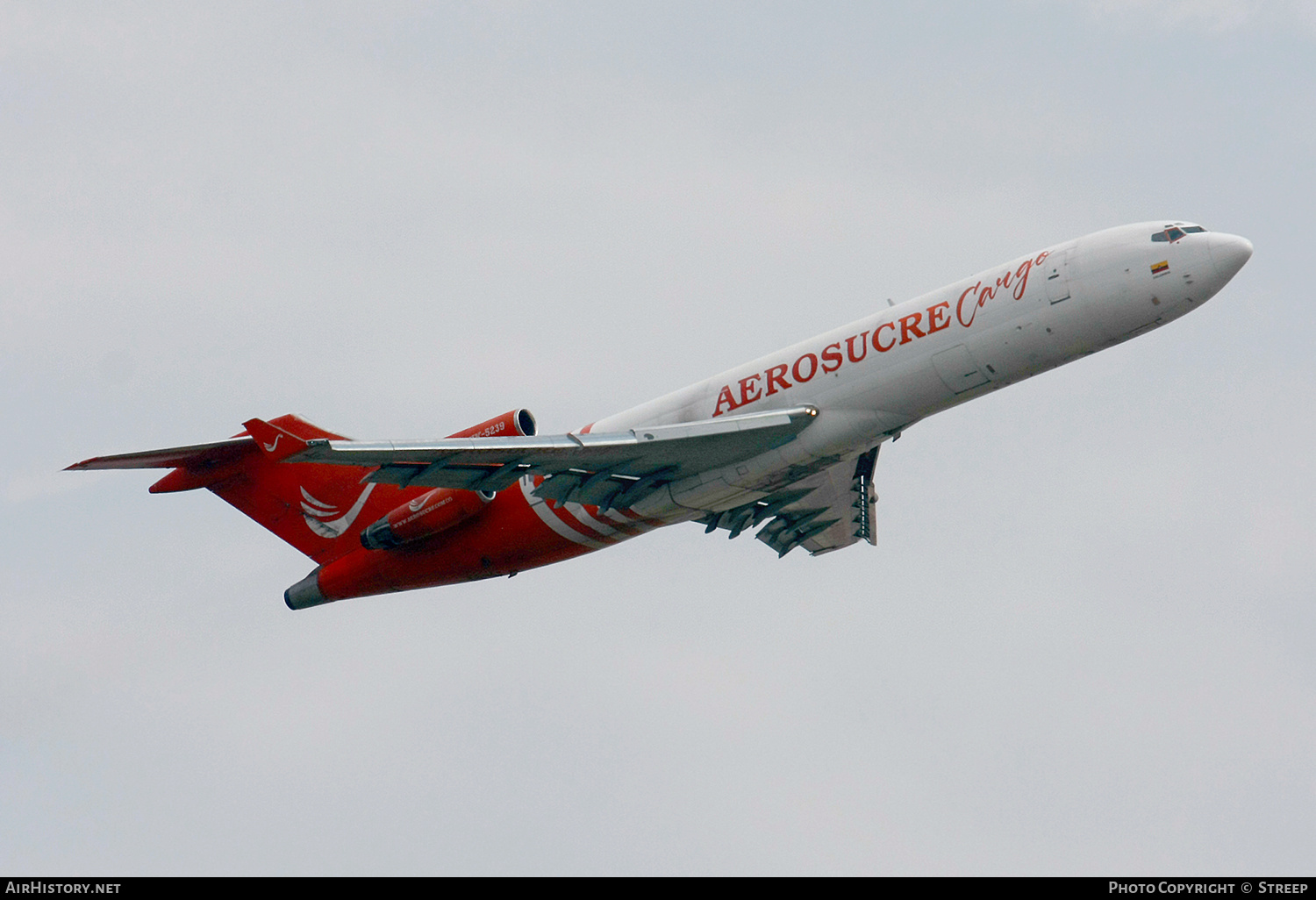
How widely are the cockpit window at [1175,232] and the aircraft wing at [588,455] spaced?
23.8ft

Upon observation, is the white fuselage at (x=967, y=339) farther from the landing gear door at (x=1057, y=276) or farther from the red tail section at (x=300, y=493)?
the red tail section at (x=300, y=493)

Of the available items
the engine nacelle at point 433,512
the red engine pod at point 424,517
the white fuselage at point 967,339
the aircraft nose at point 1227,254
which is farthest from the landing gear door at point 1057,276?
the red engine pod at point 424,517

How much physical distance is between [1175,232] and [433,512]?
1653cm

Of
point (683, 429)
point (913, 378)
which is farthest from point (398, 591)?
point (913, 378)

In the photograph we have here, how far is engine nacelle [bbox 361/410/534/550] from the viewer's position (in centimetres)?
3294

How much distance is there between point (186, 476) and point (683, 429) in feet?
43.2

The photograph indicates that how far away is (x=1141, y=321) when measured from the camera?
92.7 ft

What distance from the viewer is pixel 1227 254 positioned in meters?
27.6

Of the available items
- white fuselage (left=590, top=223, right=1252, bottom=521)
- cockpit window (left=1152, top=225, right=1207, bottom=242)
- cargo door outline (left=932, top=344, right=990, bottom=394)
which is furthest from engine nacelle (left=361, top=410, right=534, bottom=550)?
cockpit window (left=1152, top=225, right=1207, bottom=242)

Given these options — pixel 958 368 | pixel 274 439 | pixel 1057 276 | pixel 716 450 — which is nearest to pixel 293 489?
pixel 274 439

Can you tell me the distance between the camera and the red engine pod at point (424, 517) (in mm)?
33531

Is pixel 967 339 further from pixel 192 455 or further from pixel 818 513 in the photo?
pixel 192 455

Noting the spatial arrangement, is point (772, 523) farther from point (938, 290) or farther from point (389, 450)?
point (389, 450)
